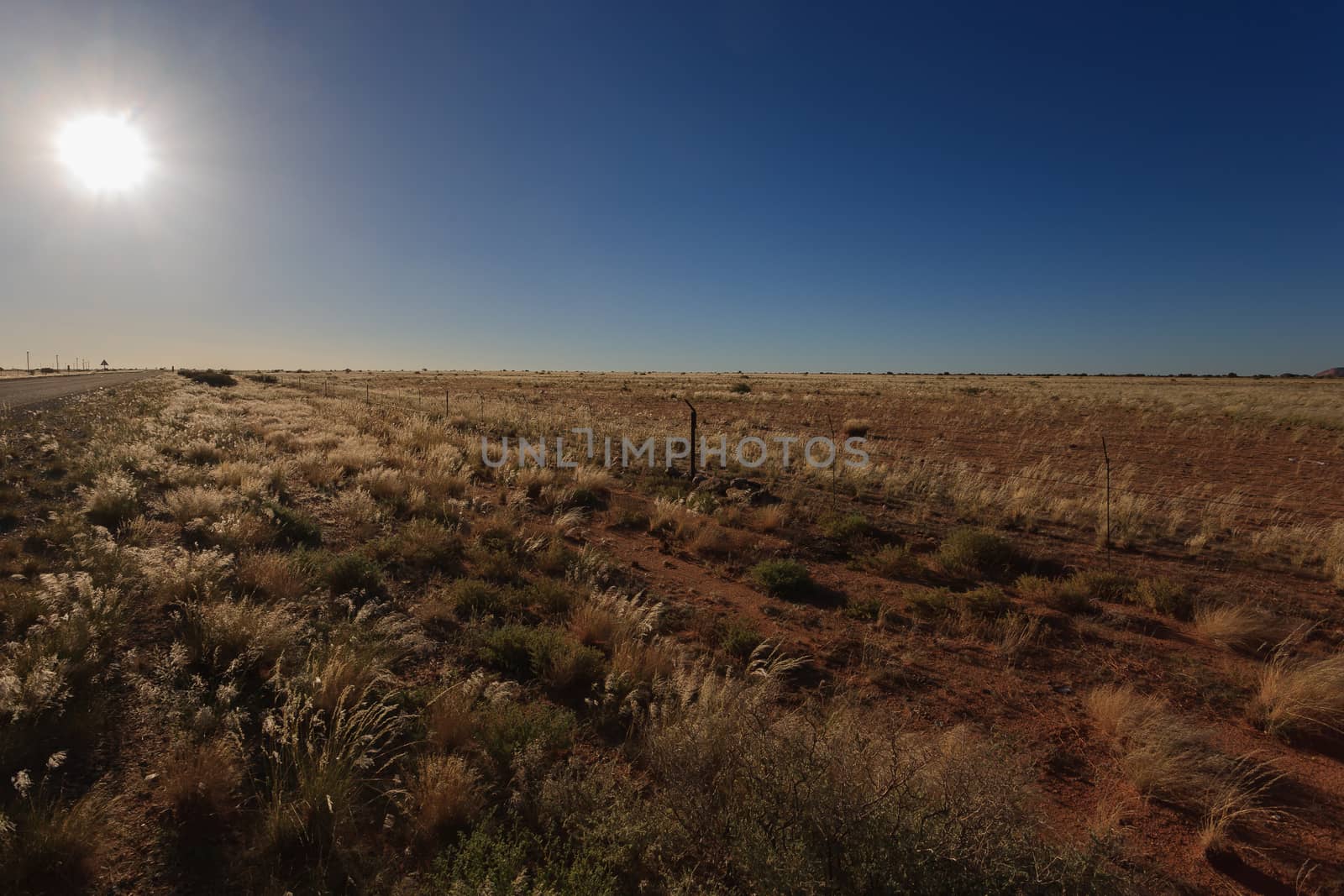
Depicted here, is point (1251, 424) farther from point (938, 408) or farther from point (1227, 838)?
point (1227, 838)

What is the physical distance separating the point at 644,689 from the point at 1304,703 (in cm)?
514

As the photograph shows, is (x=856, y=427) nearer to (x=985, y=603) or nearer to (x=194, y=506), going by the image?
(x=985, y=603)

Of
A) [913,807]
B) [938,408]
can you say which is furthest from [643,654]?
[938,408]

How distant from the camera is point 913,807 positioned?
2.44 m

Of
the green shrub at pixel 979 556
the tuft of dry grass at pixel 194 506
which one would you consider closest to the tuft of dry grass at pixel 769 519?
the green shrub at pixel 979 556

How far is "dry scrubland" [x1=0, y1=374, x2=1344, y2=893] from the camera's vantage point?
2.49 metres

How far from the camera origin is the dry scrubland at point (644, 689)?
8.17ft

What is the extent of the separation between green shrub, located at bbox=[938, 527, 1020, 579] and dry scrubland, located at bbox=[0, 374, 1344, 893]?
1.9 inches

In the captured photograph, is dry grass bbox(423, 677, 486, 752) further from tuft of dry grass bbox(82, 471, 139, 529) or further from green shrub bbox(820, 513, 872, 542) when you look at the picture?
green shrub bbox(820, 513, 872, 542)

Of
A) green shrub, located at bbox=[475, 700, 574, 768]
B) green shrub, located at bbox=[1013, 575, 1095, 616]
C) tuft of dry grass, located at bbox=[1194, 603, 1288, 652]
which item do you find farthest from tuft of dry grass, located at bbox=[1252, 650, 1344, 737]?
green shrub, located at bbox=[475, 700, 574, 768]

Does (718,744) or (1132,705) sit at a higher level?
(718,744)

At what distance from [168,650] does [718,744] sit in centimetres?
421

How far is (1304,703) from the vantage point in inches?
164

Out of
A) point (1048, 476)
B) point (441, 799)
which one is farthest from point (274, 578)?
point (1048, 476)
